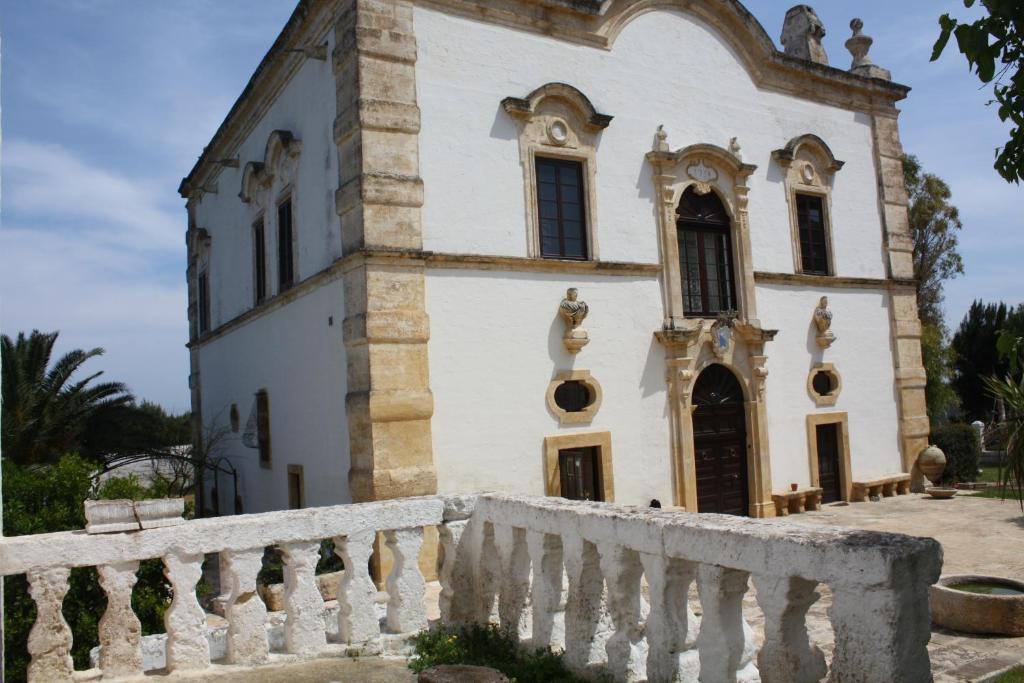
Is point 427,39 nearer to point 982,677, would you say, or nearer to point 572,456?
point 572,456

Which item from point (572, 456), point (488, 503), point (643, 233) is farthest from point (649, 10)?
point (488, 503)

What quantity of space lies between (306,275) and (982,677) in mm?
9945

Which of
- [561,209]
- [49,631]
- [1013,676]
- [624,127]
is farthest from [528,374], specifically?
[49,631]

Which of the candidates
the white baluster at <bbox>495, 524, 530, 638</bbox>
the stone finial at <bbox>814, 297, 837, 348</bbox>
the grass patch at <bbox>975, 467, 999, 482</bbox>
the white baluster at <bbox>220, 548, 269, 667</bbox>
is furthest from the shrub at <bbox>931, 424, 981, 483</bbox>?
the white baluster at <bbox>220, 548, 269, 667</bbox>

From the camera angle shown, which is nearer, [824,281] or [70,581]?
[70,581]

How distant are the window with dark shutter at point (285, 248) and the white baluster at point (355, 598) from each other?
8.53 m

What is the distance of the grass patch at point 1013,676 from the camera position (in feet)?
18.5

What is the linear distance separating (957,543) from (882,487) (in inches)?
195

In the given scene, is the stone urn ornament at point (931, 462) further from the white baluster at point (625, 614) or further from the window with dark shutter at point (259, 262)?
the white baluster at point (625, 614)

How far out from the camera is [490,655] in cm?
502

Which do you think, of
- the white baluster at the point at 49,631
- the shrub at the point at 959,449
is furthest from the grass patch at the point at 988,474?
the white baluster at the point at 49,631

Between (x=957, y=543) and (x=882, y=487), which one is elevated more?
(x=882, y=487)

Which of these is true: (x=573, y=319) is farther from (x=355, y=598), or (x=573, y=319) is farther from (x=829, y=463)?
(x=355, y=598)

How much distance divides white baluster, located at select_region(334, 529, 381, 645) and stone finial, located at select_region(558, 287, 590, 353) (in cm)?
681
